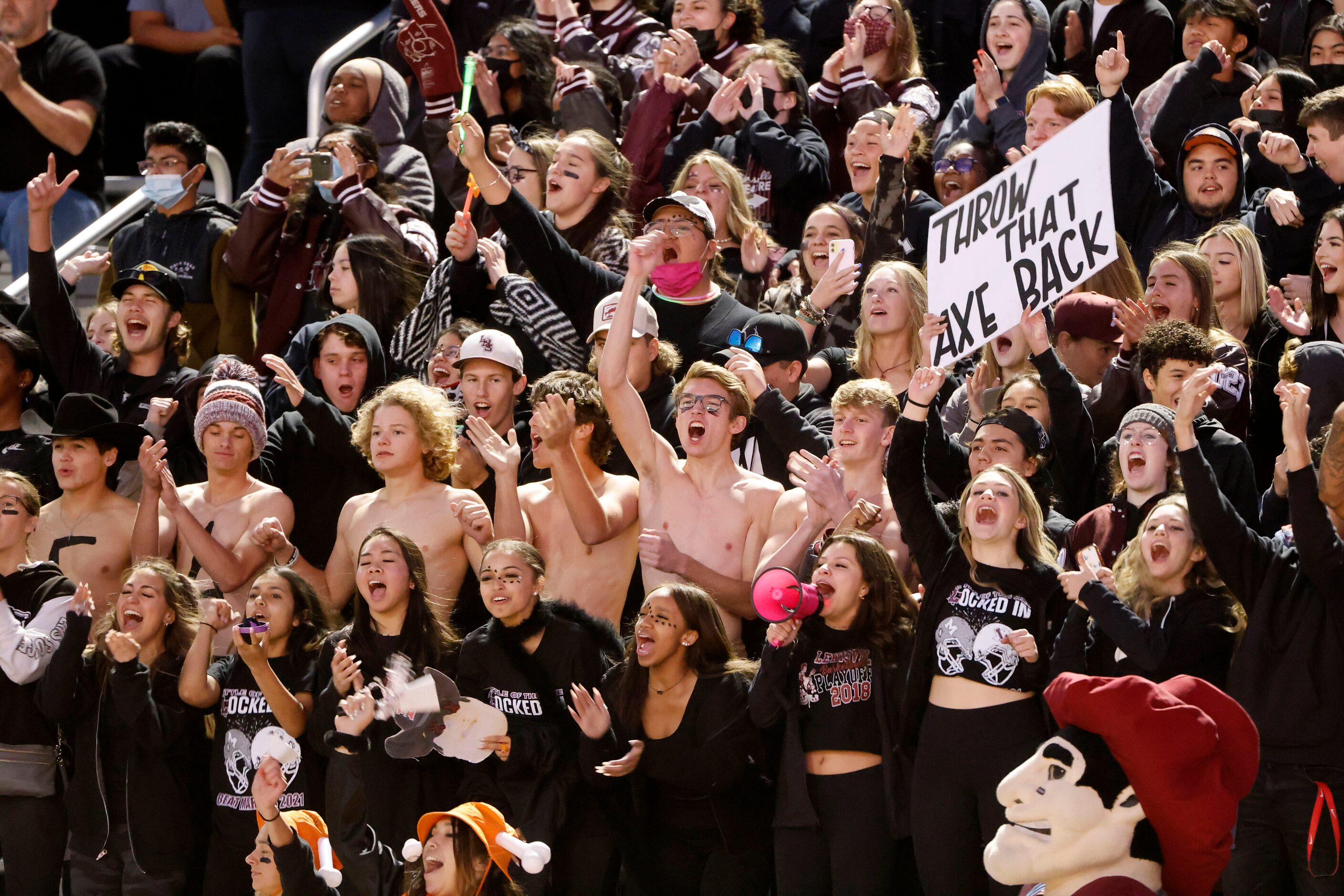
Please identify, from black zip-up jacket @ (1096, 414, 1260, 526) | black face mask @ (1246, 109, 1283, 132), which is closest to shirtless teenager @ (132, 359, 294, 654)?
black zip-up jacket @ (1096, 414, 1260, 526)

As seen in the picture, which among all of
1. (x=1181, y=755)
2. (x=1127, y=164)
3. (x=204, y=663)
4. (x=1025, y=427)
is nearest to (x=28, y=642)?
(x=204, y=663)

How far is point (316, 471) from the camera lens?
24.0 ft

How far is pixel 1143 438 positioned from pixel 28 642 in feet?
13.0

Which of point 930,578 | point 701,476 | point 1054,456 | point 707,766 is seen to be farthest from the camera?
point 701,476

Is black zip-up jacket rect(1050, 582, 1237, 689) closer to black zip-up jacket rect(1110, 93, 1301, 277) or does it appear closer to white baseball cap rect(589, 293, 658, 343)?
white baseball cap rect(589, 293, 658, 343)

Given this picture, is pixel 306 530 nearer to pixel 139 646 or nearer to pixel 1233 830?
pixel 139 646

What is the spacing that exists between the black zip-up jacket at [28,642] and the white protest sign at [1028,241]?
3.31m

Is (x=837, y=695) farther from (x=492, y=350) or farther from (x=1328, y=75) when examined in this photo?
(x=1328, y=75)

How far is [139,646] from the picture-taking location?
21.9 feet

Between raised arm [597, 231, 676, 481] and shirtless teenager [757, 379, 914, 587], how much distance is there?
495mm

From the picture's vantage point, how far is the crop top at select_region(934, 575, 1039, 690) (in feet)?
18.1

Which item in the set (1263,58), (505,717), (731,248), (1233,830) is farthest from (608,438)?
(1263,58)

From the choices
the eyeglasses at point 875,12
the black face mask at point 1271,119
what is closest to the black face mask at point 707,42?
the eyeglasses at point 875,12

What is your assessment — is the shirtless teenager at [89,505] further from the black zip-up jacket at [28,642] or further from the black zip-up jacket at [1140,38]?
the black zip-up jacket at [1140,38]
